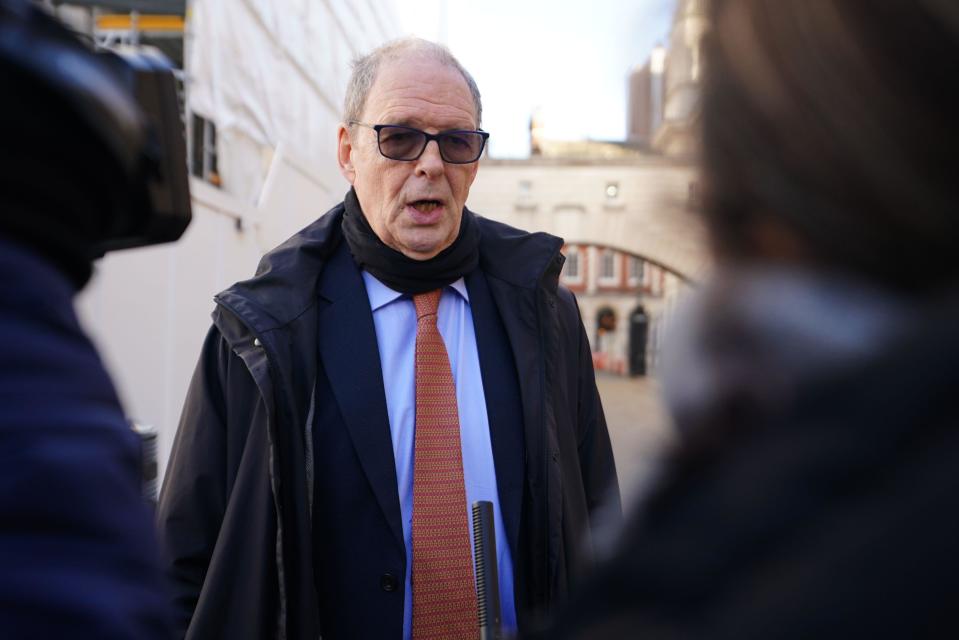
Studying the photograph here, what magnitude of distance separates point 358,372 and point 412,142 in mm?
695

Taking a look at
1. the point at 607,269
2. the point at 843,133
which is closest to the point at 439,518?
the point at 843,133

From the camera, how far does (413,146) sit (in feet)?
7.50

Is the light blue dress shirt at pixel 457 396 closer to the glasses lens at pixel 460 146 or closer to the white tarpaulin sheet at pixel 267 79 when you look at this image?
the glasses lens at pixel 460 146

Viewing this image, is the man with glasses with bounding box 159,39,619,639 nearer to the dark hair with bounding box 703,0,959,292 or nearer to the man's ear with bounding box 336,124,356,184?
the man's ear with bounding box 336,124,356,184

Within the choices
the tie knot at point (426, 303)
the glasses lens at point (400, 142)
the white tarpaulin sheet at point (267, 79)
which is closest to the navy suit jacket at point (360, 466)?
the tie knot at point (426, 303)

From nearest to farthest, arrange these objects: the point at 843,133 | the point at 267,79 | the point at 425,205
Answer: the point at 843,133, the point at 425,205, the point at 267,79

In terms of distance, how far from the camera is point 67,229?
0.60 meters

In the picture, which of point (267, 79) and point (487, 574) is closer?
point (487, 574)

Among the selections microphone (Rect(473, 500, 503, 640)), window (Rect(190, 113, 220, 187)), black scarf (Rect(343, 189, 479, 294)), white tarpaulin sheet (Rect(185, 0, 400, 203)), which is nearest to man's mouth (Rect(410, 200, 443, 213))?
black scarf (Rect(343, 189, 479, 294))

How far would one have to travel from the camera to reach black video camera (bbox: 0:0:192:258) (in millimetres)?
577

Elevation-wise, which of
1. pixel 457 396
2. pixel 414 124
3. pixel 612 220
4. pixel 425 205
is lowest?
pixel 457 396

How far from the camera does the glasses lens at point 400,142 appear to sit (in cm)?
227

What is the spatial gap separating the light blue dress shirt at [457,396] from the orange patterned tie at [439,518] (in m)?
0.02

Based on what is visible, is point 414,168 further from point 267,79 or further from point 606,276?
point 606,276
